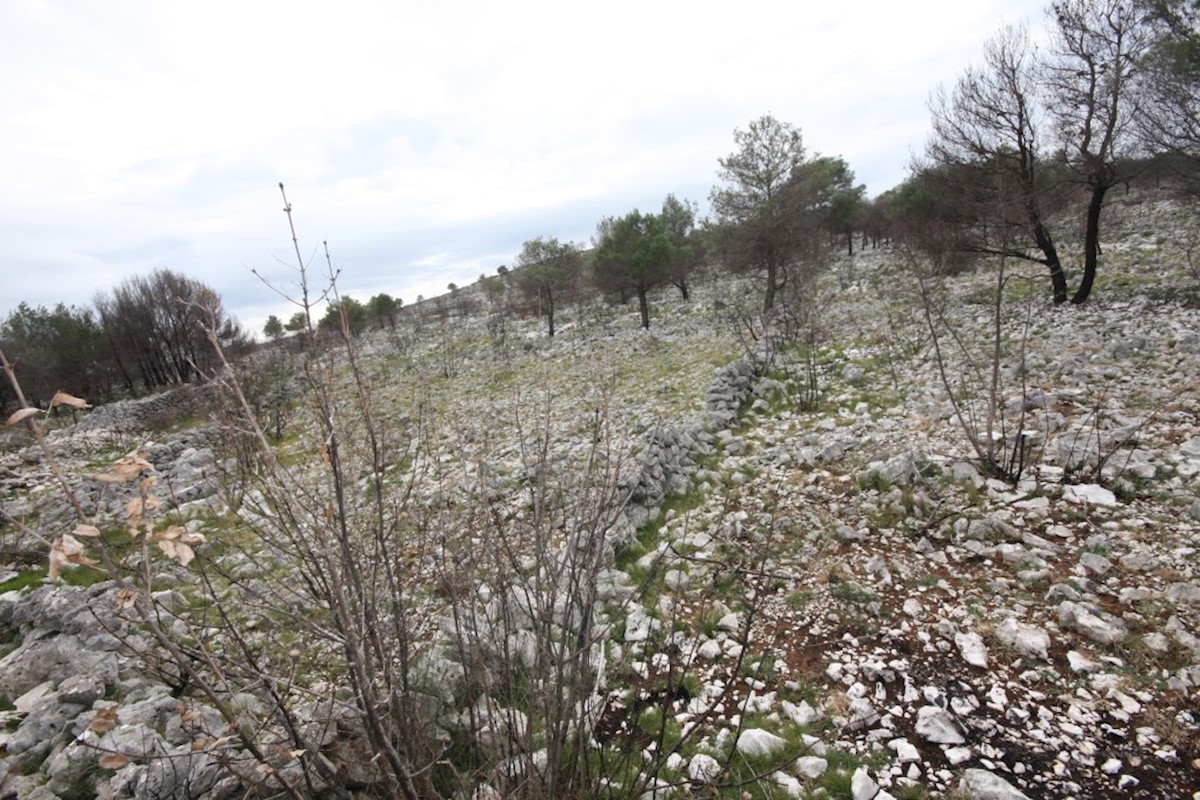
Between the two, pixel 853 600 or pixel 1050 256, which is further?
pixel 1050 256

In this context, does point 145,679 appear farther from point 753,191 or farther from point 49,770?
point 753,191

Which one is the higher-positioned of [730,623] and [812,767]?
[730,623]

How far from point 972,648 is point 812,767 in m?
1.66

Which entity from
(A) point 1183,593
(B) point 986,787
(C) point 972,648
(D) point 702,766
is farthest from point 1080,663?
(D) point 702,766

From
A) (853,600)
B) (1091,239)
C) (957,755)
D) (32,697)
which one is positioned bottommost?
(957,755)

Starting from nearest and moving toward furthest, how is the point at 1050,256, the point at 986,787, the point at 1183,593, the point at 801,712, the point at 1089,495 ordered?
the point at 986,787 < the point at 801,712 < the point at 1183,593 < the point at 1089,495 < the point at 1050,256

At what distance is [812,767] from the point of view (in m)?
3.02

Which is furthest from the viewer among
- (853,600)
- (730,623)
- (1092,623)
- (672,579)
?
(672,579)

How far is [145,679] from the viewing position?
412 centimetres

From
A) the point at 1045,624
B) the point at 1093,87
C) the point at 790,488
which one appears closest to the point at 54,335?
the point at 790,488

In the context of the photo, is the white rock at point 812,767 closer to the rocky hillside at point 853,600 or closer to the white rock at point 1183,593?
the rocky hillside at point 853,600

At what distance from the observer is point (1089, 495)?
502 cm

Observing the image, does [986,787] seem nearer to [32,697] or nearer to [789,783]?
[789,783]

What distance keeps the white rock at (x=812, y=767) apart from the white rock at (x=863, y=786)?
6.3 inches
